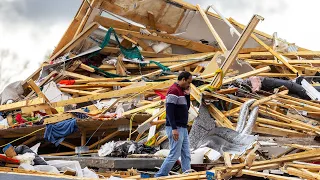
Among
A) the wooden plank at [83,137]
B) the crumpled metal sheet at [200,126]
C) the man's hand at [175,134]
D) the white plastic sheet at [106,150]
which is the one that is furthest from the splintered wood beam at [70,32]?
the man's hand at [175,134]

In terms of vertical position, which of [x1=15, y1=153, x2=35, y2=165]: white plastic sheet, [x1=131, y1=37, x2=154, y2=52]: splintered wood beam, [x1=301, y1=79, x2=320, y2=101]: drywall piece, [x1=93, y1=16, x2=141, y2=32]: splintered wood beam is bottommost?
[x1=15, y1=153, x2=35, y2=165]: white plastic sheet

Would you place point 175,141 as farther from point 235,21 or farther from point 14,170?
point 235,21

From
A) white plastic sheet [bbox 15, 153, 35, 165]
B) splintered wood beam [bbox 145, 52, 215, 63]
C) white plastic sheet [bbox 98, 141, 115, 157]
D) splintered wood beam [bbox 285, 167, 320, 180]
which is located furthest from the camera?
splintered wood beam [bbox 145, 52, 215, 63]

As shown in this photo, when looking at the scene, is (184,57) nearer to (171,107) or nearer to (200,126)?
(200,126)

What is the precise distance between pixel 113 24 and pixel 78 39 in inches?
50.9

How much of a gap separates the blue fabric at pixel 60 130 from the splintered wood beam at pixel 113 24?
511 cm

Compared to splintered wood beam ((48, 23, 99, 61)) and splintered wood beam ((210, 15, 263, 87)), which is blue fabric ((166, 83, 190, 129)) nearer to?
splintered wood beam ((210, 15, 263, 87))

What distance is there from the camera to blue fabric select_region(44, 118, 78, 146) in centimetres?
1038

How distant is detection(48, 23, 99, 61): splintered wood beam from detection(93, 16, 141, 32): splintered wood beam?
1.66ft

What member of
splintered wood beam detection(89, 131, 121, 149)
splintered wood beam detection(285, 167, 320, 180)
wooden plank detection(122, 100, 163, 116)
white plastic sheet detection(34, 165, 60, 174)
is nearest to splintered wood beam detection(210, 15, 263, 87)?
wooden plank detection(122, 100, 163, 116)

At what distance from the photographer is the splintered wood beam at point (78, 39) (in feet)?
47.0

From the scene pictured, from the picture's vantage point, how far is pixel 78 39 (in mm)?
14445

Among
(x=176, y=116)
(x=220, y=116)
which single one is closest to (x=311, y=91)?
(x=220, y=116)

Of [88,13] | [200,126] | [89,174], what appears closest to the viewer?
[89,174]
